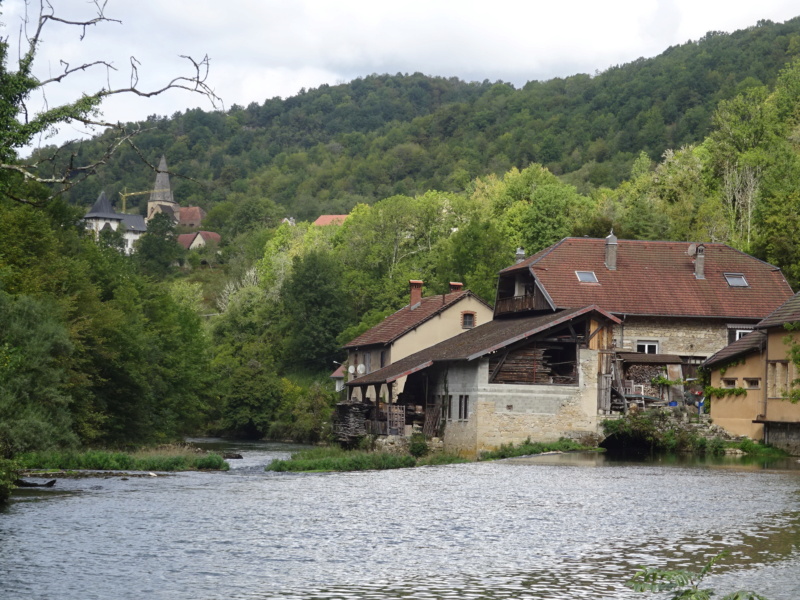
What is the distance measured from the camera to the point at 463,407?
4394cm

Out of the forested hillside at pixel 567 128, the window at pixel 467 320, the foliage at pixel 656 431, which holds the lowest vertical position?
the foliage at pixel 656 431

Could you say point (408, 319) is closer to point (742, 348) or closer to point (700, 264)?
point (700, 264)

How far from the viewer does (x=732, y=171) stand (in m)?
78.2

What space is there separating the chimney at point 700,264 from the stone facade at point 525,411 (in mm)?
12444

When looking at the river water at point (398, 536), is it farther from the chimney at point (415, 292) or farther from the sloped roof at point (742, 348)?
the chimney at point (415, 292)

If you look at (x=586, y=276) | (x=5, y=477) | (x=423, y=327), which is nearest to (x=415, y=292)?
(x=423, y=327)

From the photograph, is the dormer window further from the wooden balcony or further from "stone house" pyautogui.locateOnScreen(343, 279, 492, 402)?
"stone house" pyautogui.locateOnScreen(343, 279, 492, 402)

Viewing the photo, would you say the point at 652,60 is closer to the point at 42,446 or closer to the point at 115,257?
the point at 115,257

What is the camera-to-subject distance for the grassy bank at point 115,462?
35.2 m

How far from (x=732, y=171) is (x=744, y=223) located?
4449mm

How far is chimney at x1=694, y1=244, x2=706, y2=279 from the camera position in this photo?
174ft

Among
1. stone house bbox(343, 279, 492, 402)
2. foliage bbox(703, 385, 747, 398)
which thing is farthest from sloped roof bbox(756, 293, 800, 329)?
stone house bbox(343, 279, 492, 402)

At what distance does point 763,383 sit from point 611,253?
45.5 feet

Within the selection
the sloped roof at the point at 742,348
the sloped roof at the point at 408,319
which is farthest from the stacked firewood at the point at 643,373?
the sloped roof at the point at 408,319
